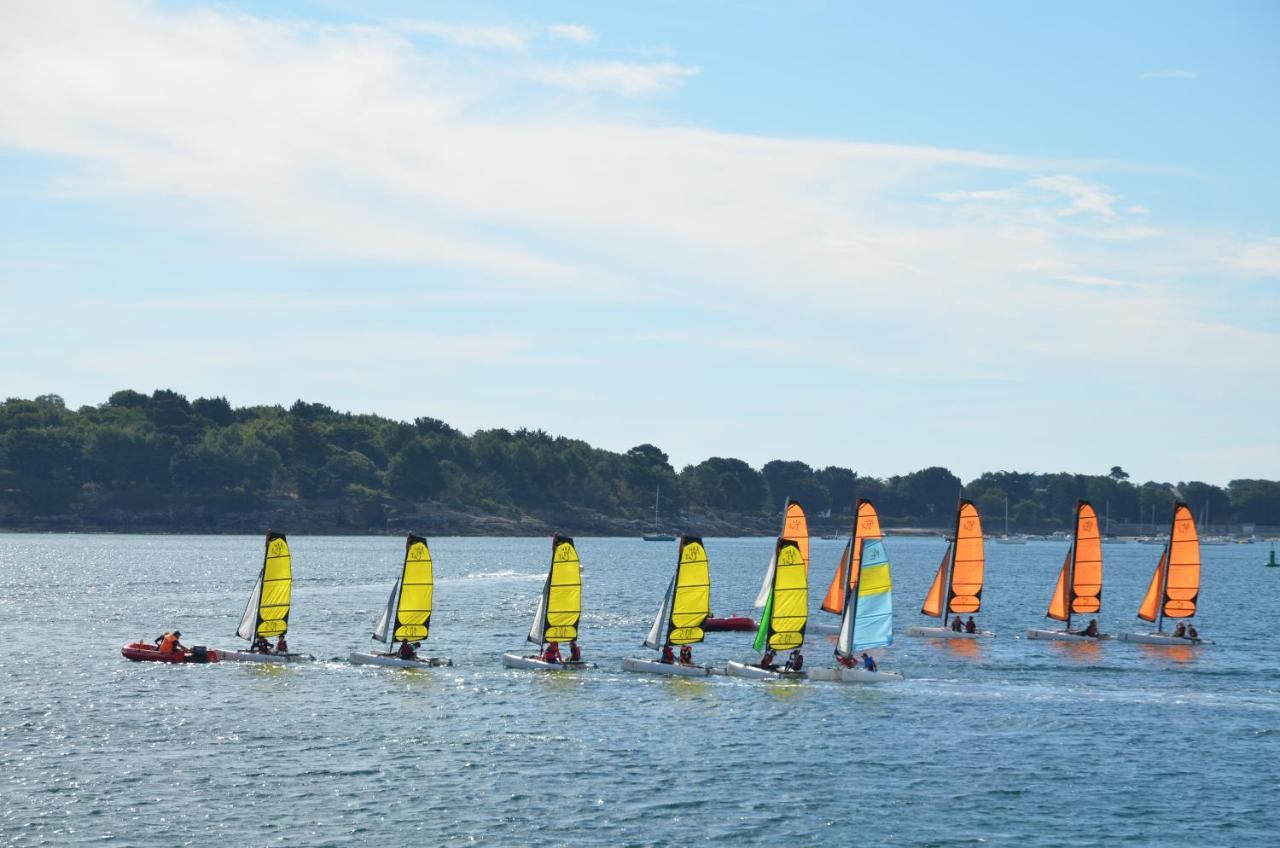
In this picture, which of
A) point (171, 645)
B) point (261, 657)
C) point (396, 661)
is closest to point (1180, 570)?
point (396, 661)

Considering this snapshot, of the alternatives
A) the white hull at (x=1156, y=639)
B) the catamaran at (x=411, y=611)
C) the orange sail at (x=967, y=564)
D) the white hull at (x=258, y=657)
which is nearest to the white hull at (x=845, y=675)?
the catamaran at (x=411, y=611)

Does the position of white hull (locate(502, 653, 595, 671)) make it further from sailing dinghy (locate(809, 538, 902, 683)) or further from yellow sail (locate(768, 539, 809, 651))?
sailing dinghy (locate(809, 538, 902, 683))

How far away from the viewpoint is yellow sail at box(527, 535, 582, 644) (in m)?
72.5

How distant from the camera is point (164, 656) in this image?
7488cm

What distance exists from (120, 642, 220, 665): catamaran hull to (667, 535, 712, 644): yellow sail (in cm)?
2418

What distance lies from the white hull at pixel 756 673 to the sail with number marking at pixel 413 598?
15804mm

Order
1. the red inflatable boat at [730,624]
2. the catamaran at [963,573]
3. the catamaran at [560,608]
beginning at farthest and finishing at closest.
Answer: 1. the red inflatable boat at [730,624]
2. the catamaran at [963,573]
3. the catamaran at [560,608]

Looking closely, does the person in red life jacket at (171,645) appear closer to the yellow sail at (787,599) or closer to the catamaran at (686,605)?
A: the catamaran at (686,605)

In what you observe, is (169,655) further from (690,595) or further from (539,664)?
(690,595)

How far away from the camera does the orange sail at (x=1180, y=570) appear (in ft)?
301

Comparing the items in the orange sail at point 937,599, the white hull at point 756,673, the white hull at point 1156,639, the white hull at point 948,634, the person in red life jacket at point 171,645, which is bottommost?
the person in red life jacket at point 171,645

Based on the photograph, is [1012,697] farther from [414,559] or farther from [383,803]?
[383,803]

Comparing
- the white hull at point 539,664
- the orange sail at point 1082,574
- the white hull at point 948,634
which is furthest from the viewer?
the orange sail at point 1082,574

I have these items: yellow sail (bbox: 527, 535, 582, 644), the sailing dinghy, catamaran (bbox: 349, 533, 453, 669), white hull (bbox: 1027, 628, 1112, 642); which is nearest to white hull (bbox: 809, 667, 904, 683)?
the sailing dinghy
